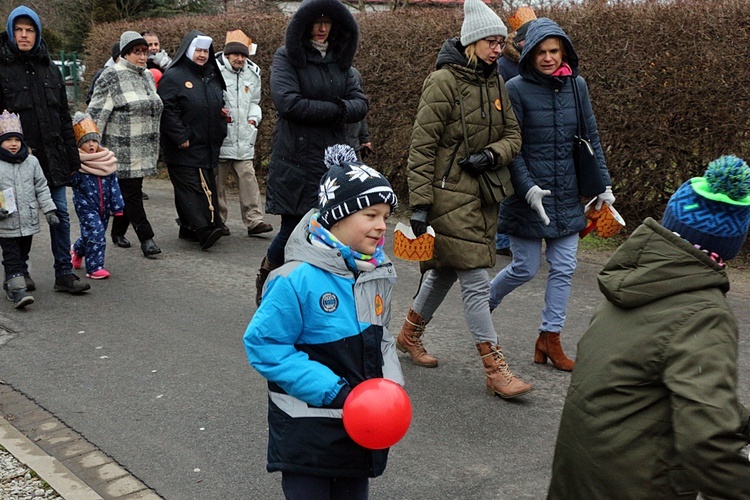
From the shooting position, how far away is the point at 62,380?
5.57 m

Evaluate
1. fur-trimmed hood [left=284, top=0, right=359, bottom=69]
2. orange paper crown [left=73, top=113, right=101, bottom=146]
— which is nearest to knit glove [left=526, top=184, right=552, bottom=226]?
fur-trimmed hood [left=284, top=0, right=359, bottom=69]

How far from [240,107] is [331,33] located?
136 inches

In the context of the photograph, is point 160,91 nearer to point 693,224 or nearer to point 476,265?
point 476,265

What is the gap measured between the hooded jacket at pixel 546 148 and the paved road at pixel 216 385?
3.00ft

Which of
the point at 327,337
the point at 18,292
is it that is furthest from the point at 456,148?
the point at 18,292

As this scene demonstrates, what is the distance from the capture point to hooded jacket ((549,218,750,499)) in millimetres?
2316

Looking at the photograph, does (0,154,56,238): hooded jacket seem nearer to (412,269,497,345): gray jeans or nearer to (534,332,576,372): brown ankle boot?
(412,269,497,345): gray jeans

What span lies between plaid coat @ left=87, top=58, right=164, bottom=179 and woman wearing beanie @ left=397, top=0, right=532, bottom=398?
4320mm

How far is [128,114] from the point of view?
8750mm

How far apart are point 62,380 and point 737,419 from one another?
14.1 ft

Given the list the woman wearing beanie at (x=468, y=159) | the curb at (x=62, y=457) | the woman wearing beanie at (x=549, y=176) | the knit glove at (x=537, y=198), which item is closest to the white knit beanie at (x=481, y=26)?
the woman wearing beanie at (x=468, y=159)

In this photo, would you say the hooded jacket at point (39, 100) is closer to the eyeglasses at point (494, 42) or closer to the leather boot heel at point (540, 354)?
the eyeglasses at point (494, 42)

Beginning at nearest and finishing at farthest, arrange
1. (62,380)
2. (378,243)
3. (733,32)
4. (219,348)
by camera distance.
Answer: (378,243) → (62,380) → (219,348) → (733,32)

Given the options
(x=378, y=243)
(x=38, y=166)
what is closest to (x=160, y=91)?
(x=38, y=166)
